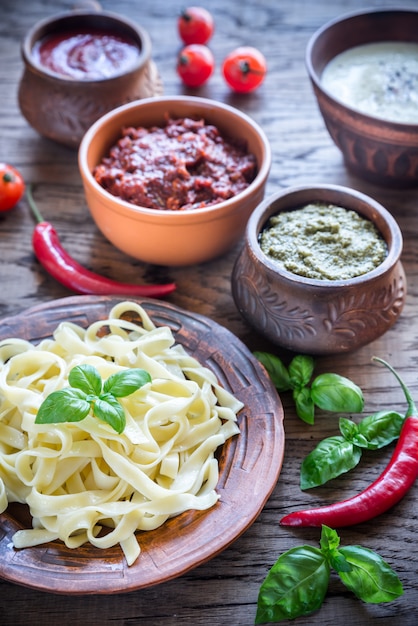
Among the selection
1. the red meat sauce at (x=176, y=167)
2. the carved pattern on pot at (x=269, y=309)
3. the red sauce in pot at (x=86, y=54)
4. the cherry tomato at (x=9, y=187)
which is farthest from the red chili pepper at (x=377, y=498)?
the red sauce in pot at (x=86, y=54)

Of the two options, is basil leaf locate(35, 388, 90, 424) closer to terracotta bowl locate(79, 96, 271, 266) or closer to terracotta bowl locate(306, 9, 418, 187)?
terracotta bowl locate(79, 96, 271, 266)

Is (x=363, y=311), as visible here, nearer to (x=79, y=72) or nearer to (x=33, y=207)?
(x=33, y=207)

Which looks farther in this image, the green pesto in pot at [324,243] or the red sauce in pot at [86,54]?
the red sauce in pot at [86,54]

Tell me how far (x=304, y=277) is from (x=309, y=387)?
46 centimetres

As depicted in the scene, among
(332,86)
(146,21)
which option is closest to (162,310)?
(332,86)

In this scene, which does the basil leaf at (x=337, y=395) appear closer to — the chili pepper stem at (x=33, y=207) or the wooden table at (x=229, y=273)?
the wooden table at (x=229, y=273)

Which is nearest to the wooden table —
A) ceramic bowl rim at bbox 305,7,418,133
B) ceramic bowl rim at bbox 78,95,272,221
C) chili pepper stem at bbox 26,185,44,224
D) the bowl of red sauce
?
chili pepper stem at bbox 26,185,44,224

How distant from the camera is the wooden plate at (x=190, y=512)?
2152 millimetres

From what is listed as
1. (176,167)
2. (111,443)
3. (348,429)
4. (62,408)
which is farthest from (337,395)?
(176,167)

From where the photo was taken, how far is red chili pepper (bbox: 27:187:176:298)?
10.3 ft

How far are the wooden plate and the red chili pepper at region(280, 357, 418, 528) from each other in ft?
0.63

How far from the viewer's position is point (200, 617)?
2260 mm

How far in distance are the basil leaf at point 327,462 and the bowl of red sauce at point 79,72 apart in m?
1.97

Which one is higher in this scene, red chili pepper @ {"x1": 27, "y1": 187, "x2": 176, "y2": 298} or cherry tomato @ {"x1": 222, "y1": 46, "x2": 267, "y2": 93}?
cherry tomato @ {"x1": 222, "y1": 46, "x2": 267, "y2": 93}
